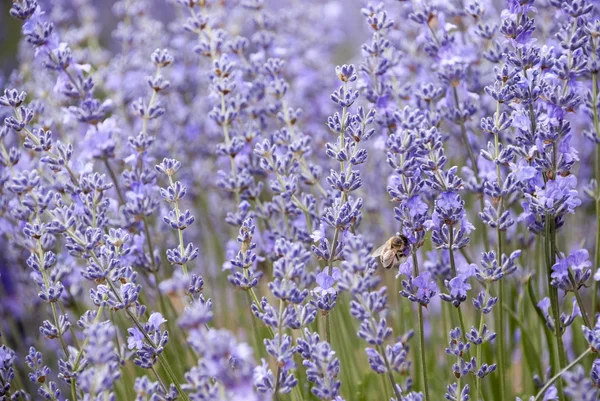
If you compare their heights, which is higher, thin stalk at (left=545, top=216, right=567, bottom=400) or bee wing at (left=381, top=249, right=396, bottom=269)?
bee wing at (left=381, top=249, right=396, bottom=269)

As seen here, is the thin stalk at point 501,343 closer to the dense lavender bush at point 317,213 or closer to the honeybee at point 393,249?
the dense lavender bush at point 317,213

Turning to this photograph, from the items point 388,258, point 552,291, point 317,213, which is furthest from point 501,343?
point 317,213

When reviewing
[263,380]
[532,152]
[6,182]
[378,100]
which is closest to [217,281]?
[6,182]

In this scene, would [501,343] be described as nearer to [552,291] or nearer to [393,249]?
[552,291]

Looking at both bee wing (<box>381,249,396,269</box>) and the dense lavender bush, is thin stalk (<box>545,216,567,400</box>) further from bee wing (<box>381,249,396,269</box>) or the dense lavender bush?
bee wing (<box>381,249,396,269</box>)

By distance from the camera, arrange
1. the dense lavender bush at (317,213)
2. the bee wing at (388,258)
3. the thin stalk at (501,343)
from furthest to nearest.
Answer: the thin stalk at (501,343), the bee wing at (388,258), the dense lavender bush at (317,213)

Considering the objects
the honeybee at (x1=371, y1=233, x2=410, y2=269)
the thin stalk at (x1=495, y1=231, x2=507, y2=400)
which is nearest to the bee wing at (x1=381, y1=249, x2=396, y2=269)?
the honeybee at (x1=371, y1=233, x2=410, y2=269)

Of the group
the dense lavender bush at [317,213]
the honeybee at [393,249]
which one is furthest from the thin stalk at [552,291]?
the honeybee at [393,249]

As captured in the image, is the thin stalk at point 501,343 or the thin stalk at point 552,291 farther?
the thin stalk at point 501,343
